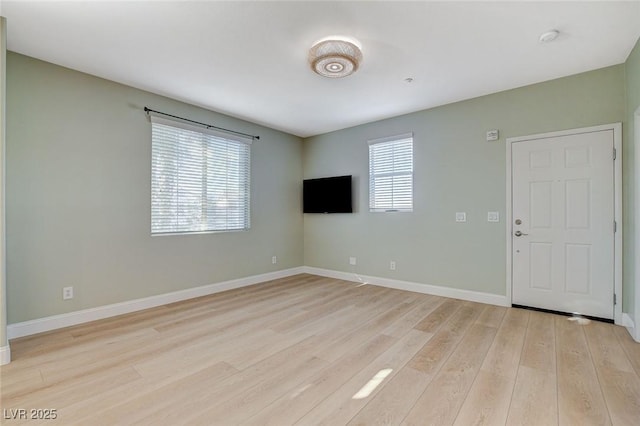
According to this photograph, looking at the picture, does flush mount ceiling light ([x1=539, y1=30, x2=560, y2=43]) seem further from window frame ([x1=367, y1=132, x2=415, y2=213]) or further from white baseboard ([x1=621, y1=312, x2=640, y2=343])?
white baseboard ([x1=621, y1=312, x2=640, y2=343])

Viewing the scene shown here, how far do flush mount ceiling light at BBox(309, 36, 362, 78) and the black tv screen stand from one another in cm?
251

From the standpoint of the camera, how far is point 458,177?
402 cm

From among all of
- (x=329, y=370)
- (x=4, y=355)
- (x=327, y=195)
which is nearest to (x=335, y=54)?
(x=329, y=370)

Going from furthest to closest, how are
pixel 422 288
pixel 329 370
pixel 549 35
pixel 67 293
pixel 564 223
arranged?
1. pixel 422 288
2. pixel 564 223
3. pixel 67 293
4. pixel 549 35
5. pixel 329 370

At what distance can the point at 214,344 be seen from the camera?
2.61m

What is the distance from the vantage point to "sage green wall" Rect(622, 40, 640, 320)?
107 inches

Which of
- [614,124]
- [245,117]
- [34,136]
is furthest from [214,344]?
[614,124]

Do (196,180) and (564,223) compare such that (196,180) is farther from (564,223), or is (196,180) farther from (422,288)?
(564,223)

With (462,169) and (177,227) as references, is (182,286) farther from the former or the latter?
(462,169)

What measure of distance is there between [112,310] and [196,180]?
1.89 metres

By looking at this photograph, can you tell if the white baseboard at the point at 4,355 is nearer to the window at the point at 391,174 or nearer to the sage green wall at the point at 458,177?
the sage green wall at the point at 458,177

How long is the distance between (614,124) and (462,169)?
1514 millimetres

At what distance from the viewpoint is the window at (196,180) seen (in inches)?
149

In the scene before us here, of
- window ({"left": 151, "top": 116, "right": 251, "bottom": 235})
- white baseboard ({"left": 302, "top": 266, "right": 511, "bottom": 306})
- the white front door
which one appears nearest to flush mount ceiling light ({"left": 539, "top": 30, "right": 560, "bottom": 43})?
the white front door
